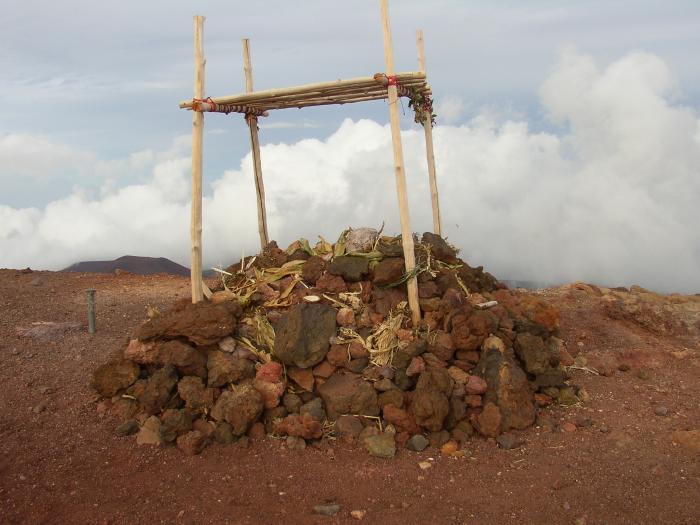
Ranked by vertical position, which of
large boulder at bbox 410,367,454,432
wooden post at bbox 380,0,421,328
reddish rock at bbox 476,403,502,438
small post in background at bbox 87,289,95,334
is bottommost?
reddish rock at bbox 476,403,502,438

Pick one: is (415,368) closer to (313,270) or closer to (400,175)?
(313,270)

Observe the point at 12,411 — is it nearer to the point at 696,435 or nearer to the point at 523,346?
the point at 523,346

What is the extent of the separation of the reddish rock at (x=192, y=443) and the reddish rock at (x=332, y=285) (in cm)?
217

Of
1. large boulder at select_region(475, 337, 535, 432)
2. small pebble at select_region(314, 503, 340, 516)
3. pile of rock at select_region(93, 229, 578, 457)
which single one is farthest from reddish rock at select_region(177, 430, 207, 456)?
large boulder at select_region(475, 337, 535, 432)

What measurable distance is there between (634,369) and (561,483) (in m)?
3.18

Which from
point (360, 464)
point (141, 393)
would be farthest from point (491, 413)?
point (141, 393)

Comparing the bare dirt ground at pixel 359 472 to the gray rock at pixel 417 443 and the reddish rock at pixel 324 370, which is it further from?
the reddish rock at pixel 324 370

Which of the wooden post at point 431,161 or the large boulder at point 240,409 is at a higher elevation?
the wooden post at point 431,161

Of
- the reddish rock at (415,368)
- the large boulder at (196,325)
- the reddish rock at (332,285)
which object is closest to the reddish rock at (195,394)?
the large boulder at (196,325)

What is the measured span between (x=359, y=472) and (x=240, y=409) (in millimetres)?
1411

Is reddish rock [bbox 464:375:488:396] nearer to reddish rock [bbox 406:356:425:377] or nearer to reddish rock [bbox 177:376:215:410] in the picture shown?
reddish rock [bbox 406:356:425:377]

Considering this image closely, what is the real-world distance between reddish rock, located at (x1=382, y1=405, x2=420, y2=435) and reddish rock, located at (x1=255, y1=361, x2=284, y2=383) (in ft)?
4.02

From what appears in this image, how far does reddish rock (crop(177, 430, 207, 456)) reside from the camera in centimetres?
608

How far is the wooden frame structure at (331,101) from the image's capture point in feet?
22.8
